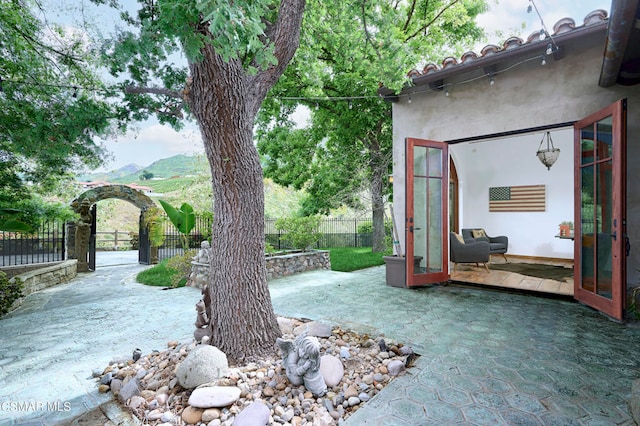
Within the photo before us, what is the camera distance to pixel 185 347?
304 cm

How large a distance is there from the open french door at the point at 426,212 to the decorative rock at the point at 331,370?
131 inches

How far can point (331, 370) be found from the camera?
8.29ft

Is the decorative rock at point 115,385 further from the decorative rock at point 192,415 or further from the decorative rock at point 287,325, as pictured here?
the decorative rock at point 287,325

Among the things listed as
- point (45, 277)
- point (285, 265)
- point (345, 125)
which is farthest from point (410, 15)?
point (45, 277)

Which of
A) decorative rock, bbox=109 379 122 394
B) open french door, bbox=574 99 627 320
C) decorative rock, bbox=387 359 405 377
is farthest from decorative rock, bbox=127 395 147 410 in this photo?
open french door, bbox=574 99 627 320

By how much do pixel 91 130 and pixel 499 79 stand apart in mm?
6230

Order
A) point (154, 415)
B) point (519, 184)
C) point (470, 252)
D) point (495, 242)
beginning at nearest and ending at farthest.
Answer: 1. point (154, 415)
2. point (470, 252)
3. point (495, 242)
4. point (519, 184)

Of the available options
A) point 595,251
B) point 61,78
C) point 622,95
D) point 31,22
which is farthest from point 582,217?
point 31,22

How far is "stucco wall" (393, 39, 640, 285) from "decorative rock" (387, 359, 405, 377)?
3852mm

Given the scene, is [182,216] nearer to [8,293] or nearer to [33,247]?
[8,293]

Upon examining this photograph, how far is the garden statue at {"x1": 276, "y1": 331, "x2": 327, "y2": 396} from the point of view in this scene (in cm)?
231

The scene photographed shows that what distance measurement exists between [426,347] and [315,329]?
1152 millimetres

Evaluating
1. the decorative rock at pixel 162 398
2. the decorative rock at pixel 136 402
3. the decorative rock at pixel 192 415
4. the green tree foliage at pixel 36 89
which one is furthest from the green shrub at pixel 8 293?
the decorative rock at pixel 192 415

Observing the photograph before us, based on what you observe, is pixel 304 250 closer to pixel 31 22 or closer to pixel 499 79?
pixel 499 79
